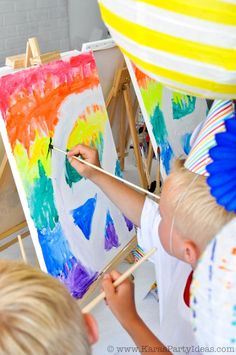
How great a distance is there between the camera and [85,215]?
1596 millimetres

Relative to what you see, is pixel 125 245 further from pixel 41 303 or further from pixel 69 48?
pixel 69 48

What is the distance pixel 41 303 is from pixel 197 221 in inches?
14.0

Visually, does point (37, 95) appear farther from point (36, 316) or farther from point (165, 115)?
point (36, 316)

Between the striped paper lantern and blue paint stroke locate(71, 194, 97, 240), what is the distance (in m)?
0.64

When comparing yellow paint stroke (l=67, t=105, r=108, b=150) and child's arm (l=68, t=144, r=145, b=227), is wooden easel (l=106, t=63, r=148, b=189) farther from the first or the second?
child's arm (l=68, t=144, r=145, b=227)

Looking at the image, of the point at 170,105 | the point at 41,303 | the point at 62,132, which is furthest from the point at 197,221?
the point at 170,105

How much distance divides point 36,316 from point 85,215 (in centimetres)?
99

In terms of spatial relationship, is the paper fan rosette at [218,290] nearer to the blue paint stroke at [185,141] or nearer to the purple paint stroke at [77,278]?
the purple paint stroke at [77,278]

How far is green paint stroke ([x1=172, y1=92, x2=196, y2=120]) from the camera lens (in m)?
2.12

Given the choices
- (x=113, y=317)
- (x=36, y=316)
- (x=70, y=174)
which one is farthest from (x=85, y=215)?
(x=36, y=316)

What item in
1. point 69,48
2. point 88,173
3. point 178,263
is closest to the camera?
point 178,263

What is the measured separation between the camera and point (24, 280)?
2.10 feet

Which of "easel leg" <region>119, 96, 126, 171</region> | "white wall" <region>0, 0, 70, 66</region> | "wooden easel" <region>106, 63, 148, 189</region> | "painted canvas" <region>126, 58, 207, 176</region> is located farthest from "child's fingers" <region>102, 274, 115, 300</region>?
"white wall" <region>0, 0, 70, 66</region>

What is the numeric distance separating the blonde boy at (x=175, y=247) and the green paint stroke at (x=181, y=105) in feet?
2.93
